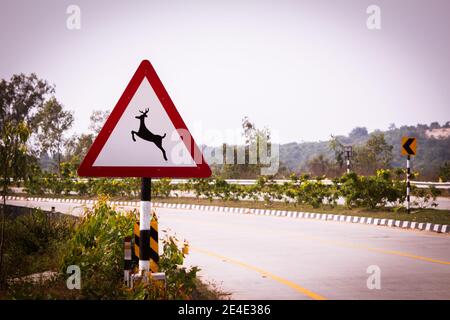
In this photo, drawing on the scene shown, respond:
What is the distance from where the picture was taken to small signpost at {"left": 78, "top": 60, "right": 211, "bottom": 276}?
5332 mm

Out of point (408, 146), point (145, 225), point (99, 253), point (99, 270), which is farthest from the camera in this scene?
point (408, 146)

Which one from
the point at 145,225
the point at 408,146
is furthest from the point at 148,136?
the point at 408,146

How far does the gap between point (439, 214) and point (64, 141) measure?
2194 inches

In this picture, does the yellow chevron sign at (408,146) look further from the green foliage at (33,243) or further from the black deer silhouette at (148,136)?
the black deer silhouette at (148,136)

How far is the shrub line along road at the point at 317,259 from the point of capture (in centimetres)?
958

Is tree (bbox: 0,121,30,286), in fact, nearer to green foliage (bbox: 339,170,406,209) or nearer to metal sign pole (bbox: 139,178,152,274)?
metal sign pole (bbox: 139,178,152,274)

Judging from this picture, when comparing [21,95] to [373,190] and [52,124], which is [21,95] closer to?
[52,124]

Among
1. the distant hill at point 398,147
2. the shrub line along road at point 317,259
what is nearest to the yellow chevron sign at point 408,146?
the shrub line along road at point 317,259

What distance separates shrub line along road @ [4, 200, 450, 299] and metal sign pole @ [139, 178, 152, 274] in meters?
3.33

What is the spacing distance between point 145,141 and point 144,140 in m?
0.01

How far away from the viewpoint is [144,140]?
5.33 metres

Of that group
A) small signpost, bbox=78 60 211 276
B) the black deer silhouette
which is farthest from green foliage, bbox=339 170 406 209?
the black deer silhouette
